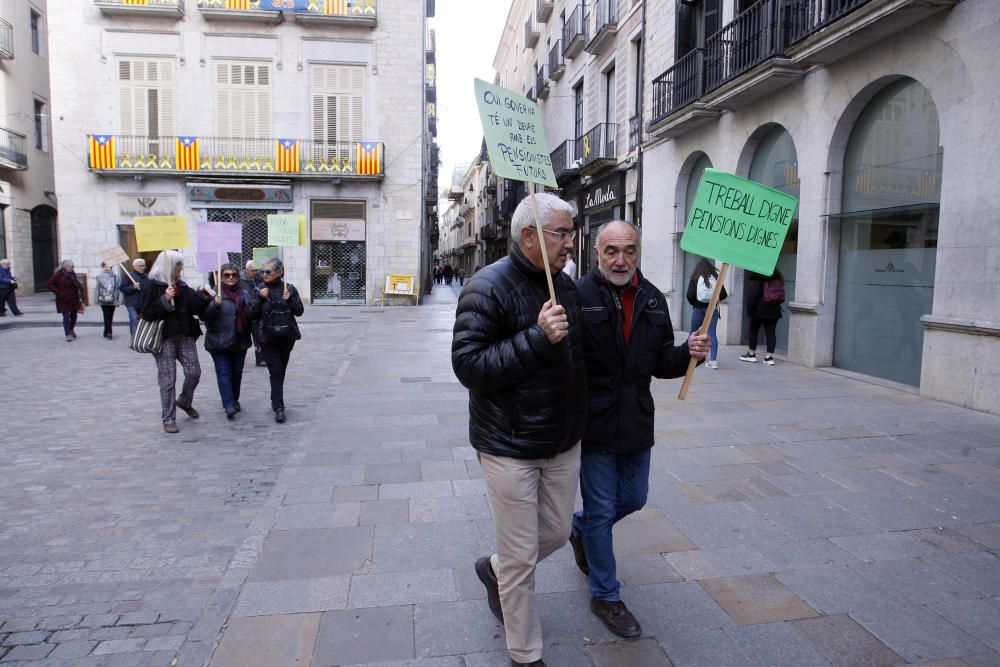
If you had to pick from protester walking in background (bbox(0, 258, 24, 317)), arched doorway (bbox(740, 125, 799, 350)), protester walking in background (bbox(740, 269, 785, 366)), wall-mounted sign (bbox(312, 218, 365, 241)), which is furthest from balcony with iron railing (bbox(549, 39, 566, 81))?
protester walking in background (bbox(0, 258, 24, 317))

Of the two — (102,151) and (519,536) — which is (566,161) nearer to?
(102,151)

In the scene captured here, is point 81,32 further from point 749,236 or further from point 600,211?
point 749,236

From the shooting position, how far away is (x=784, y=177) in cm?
1173

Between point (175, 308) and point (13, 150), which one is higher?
point (13, 150)

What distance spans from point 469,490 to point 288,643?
6.77 feet

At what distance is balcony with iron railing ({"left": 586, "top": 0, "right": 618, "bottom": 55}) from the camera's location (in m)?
19.4

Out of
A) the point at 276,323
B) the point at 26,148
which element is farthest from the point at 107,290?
the point at 26,148

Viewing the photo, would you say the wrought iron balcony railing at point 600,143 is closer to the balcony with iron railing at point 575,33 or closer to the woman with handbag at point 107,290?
the balcony with iron railing at point 575,33

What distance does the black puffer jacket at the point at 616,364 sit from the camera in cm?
294

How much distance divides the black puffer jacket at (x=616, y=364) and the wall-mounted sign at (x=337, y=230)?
73.1 ft

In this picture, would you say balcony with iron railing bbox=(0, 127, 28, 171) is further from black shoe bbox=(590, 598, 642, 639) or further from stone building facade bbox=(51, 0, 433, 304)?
black shoe bbox=(590, 598, 642, 639)

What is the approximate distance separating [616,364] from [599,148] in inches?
744

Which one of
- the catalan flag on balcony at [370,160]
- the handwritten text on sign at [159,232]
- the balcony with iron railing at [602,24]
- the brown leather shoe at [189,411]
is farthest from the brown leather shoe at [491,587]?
the catalan flag on balcony at [370,160]

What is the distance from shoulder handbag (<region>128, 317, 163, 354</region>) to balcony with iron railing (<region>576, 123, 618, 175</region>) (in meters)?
15.4
